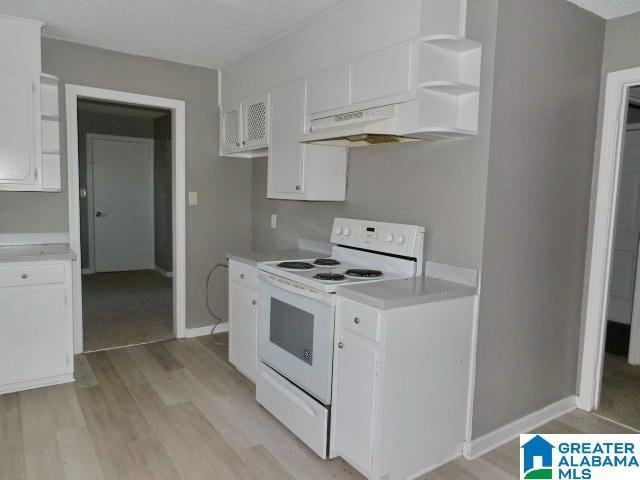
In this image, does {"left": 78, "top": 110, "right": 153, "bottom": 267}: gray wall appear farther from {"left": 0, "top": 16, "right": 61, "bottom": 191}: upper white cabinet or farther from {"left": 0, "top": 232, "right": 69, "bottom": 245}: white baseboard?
{"left": 0, "top": 16, "right": 61, "bottom": 191}: upper white cabinet

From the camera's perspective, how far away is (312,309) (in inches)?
91.0

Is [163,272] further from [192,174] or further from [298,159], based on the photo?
[298,159]

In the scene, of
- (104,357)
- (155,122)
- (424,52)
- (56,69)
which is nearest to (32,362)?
(104,357)

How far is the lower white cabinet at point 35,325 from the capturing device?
9.33ft

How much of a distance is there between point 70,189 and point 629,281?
5.06 metres

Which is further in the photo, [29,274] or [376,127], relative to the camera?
[29,274]

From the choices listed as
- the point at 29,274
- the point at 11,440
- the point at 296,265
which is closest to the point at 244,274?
the point at 296,265

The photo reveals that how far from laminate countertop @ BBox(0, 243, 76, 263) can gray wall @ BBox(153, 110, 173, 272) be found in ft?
9.81

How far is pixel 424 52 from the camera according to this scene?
82.6 inches

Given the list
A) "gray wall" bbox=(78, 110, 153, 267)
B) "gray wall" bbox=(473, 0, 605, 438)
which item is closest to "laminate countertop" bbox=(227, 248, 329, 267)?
"gray wall" bbox=(473, 0, 605, 438)

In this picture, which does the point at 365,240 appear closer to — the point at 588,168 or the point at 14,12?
the point at 588,168

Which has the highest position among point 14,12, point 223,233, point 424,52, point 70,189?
point 14,12

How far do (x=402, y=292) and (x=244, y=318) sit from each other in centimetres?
138

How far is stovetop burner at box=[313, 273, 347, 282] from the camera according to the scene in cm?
232
